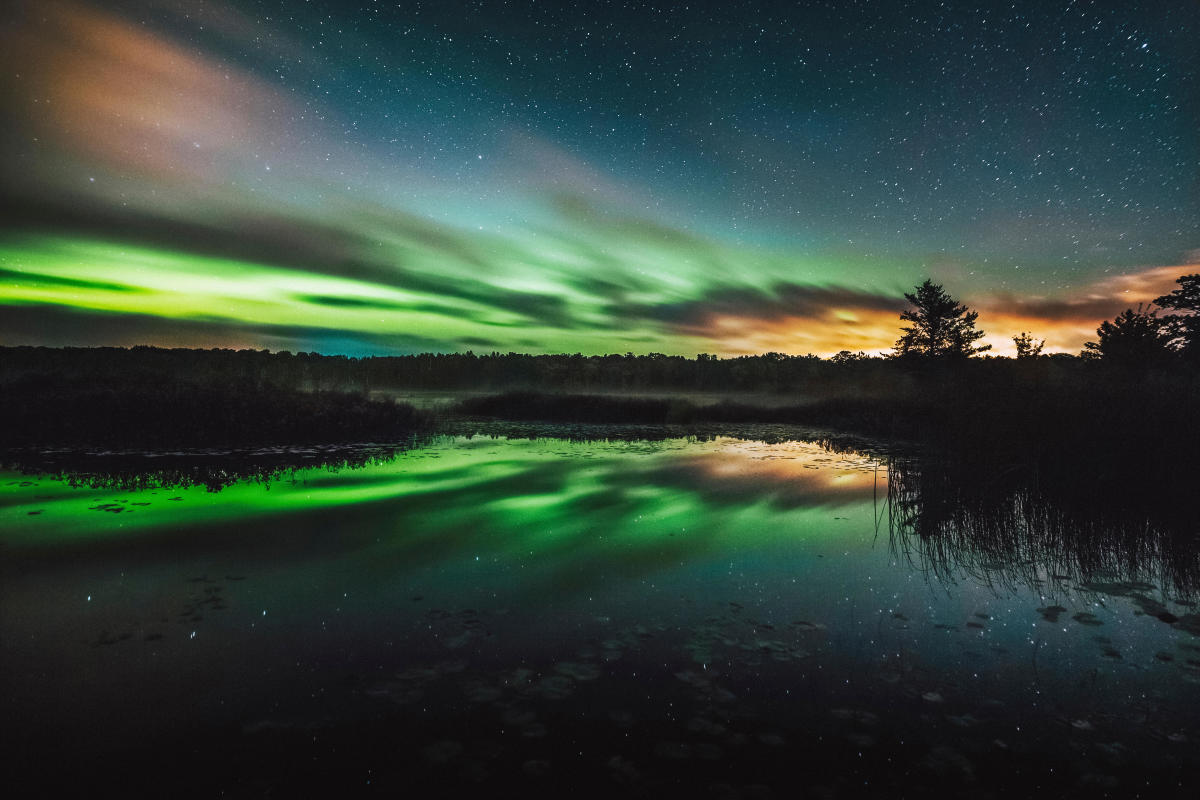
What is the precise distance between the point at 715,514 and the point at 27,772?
1015 centimetres

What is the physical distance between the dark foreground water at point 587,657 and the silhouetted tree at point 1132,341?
3441cm

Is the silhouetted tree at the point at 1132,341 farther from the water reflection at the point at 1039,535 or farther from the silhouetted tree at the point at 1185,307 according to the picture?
the water reflection at the point at 1039,535

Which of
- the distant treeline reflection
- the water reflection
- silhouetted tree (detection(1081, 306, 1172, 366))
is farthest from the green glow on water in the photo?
silhouetted tree (detection(1081, 306, 1172, 366))

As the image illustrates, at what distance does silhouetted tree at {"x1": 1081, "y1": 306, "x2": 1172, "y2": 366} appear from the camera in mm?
38034

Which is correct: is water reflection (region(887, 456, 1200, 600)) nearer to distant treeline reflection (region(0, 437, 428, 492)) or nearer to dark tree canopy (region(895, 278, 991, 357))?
distant treeline reflection (region(0, 437, 428, 492))

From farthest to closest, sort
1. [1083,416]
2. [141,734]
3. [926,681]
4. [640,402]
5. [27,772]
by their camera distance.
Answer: [640,402]
[1083,416]
[926,681]
[141,734]
[27,772]

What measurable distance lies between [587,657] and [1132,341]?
6581 centimetres

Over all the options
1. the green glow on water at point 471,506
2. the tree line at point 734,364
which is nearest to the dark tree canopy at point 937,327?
the tree line at point 734,364

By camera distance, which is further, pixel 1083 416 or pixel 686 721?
pixel 1083 416

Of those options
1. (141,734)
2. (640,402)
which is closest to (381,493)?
(141,734)

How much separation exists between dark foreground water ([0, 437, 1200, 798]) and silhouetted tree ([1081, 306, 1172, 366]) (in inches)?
1355

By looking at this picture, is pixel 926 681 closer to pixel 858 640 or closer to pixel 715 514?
pixel 858 640

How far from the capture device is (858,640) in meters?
5.84

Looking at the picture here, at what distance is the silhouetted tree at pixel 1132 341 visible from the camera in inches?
A: 1497
